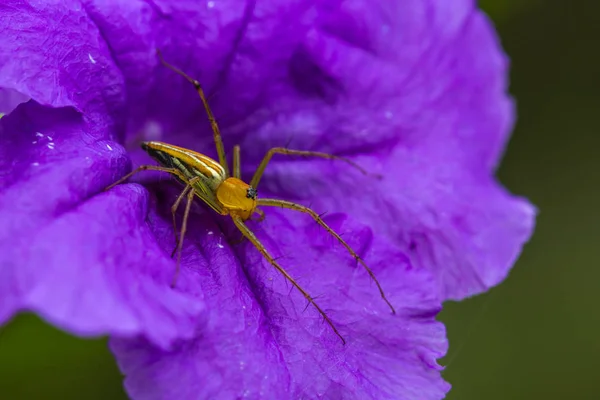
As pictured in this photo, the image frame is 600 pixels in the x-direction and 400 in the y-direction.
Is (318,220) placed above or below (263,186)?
above

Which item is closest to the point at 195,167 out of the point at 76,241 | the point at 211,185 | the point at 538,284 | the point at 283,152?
the point at 211,185

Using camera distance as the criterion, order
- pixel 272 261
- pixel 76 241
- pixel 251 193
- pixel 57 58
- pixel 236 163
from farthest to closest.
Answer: pixel 236 163 → pixel 251 193 → pixel 272 261 → pixel 57 58 → pixel 76 241

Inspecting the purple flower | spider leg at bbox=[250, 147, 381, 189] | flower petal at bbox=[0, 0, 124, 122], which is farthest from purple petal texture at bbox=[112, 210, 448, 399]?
flower petal at bbox=[0, 0, 124, 122]

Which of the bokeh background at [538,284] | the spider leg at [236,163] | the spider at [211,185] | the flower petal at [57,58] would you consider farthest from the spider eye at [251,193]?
the bokeh background at [538,284]

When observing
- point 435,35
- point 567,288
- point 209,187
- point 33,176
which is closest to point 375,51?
point 435,35

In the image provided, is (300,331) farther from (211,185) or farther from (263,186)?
(263,186)

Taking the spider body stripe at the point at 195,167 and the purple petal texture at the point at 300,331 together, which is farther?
the spider body stripe at the point at 195,167

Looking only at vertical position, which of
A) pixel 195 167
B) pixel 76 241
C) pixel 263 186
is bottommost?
pixel 263 186

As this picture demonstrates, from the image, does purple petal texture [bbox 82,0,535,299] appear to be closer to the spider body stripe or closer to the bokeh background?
the spider body stripe

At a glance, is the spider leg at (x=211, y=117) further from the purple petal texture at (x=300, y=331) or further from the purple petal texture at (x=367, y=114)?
the purple petal texture at (x=300, y=331)
